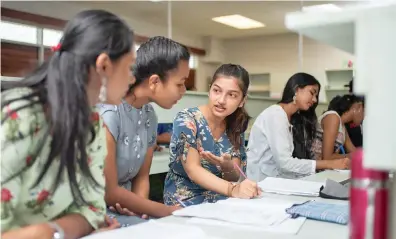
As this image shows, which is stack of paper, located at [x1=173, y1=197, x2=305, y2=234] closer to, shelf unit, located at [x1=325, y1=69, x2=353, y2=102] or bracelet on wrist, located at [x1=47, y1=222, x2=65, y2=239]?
bracelet on wrist, located at [x1=47, y1=222, x2=65, y2=239]

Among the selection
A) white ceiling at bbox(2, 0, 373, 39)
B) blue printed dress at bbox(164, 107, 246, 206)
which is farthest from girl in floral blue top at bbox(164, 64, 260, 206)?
white ceiling at bbox(2, 0, 373, 39)

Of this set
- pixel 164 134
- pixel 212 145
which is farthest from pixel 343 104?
A: pixel 212 145

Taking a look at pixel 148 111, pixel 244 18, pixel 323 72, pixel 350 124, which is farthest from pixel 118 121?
pixel 323 72

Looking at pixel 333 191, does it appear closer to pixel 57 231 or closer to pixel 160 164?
pixel 57 231

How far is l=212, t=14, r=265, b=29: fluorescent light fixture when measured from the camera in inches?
281

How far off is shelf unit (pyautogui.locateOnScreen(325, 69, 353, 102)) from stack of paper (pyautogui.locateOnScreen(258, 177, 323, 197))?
6.13 meters

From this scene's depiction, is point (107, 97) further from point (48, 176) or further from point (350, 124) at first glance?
point (350, 124)

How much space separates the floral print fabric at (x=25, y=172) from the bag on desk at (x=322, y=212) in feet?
1.91

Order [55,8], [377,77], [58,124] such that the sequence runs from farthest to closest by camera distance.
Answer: [55,8] < [58,124] < [377,77]

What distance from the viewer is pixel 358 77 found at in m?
0.46

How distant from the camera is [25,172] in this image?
2.61ft

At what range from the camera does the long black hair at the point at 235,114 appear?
1767mm

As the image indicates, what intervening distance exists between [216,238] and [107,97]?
378mm

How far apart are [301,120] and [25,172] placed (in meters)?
2.15
